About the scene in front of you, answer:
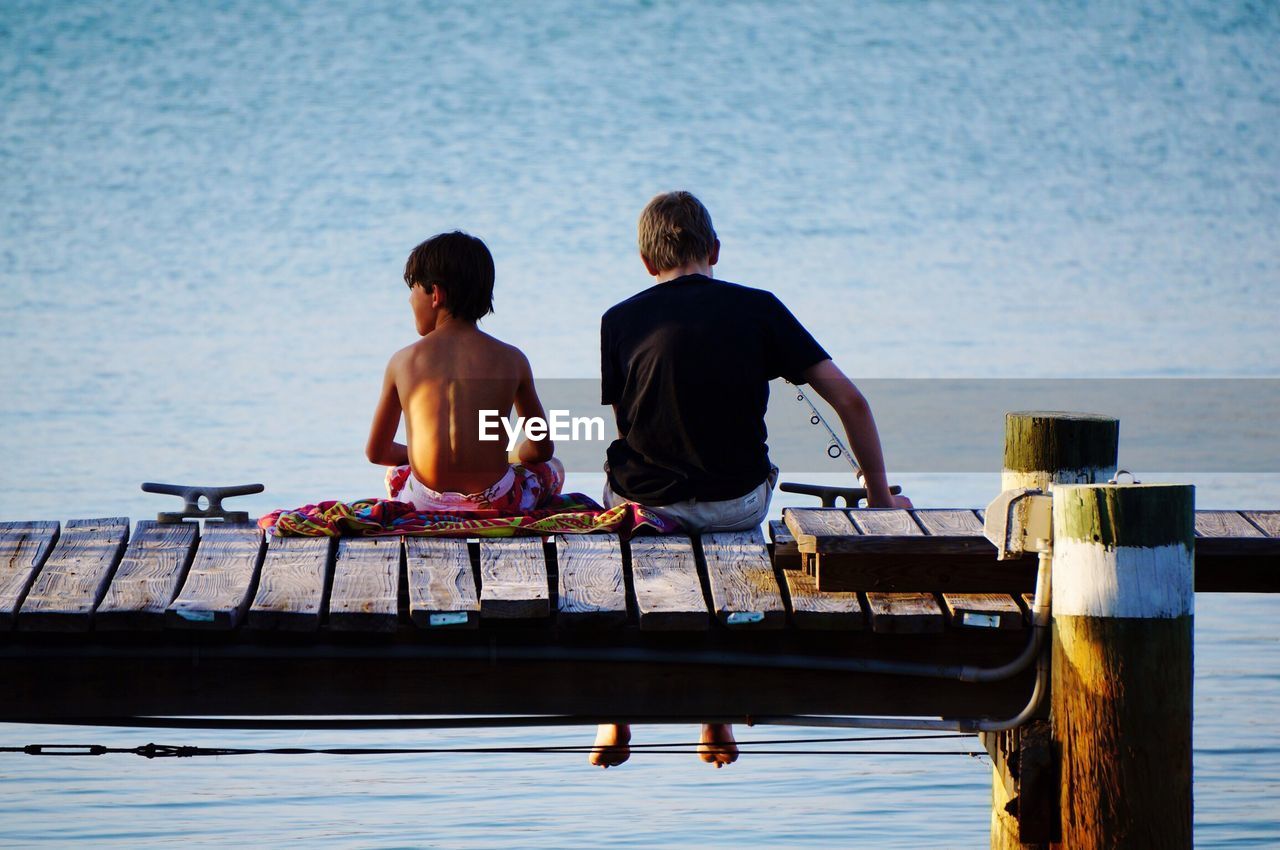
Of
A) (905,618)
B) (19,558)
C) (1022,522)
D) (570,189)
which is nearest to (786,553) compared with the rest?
(905,618)

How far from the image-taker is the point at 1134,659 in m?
3.55

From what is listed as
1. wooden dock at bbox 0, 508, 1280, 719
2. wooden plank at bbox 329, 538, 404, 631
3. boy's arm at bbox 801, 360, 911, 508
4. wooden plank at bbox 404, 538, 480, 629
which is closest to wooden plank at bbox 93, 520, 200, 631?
wooden dock at bbox 0, 508, 1280, 719

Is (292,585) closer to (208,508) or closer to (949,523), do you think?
(208,508)

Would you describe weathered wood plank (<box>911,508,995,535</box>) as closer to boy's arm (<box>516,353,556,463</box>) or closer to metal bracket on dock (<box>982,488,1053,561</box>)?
metal bracket on dock (<box>982,488,1053,561</box>)

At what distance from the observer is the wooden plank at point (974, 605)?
3.85 meters

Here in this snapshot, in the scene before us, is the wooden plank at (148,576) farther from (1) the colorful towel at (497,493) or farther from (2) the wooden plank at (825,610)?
(2) the wooden plank at (825,610)

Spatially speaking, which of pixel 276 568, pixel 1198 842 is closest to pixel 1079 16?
pixel 1198 842

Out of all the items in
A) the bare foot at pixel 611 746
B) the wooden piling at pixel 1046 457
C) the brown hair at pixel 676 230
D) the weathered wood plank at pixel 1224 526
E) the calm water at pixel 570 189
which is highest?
the calm water at pixel 570 189

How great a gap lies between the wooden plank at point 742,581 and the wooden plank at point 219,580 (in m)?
1.04

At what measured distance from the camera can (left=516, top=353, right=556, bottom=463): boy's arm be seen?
4988 millimetres

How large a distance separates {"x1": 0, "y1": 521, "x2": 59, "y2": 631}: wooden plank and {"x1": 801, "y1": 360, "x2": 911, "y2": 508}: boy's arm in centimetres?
196

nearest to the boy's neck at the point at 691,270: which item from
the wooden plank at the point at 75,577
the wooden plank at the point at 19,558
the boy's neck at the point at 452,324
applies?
the boy's neck at the point at 452,324

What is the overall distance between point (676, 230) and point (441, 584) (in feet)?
4.10

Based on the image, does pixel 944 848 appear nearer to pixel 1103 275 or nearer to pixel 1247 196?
pixel 1103 275
